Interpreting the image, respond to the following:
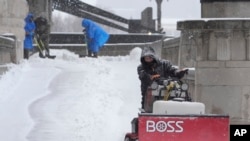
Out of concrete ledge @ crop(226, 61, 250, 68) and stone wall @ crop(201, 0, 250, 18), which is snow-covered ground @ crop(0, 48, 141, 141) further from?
stone wall @ crop(201, 0, 250, 18)

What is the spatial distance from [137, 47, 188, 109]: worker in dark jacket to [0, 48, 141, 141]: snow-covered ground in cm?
137

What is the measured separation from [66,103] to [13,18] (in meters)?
9.12

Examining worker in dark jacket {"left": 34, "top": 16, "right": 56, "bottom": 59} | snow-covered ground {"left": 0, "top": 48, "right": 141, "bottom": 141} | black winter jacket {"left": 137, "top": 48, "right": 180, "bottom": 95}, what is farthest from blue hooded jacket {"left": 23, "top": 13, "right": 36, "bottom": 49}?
black winter jacket {"left": 137, "top": 48, "right": 180, "bottom": 95}

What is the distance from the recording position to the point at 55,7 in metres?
45.6

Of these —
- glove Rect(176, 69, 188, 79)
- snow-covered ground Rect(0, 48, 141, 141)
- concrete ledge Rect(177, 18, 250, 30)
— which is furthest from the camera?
concrete ledge Rect(177, 18, 250, 30)

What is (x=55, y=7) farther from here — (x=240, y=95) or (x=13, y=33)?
(x=240, y=95)

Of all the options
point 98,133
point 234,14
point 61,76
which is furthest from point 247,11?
point 61,76

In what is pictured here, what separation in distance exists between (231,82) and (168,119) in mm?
4504

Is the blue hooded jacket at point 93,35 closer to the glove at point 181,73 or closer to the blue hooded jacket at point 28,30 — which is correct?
the blue hooded jacket at point 28,30

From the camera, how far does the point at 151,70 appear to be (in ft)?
32.0

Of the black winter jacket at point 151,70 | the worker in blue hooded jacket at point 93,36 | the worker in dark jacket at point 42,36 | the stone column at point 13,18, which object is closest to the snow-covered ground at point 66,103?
the black winter jacket at point 151,70

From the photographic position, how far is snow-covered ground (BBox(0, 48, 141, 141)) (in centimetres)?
1083

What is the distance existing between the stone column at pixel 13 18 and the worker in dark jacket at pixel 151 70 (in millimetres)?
11117

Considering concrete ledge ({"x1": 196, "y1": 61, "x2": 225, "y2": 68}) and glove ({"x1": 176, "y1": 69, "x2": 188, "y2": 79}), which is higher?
concrete ledge ({"x1": 196, "y1": 61, "x2": 225, "y2": 68})
